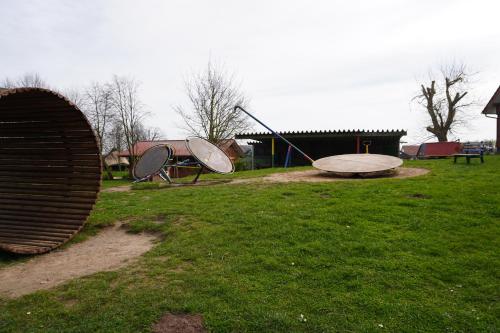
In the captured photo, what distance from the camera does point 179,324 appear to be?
A: 364 centimetres

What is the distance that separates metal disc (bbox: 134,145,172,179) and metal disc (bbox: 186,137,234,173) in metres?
1.11

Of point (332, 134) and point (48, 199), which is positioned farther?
point (332, 134)

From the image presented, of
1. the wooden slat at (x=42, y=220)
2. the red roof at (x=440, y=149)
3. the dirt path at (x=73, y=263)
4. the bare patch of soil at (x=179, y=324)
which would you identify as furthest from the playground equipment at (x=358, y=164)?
the red roof at (x=440, y=149)

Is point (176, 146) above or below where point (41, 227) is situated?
above

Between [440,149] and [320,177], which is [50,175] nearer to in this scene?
[320,177]

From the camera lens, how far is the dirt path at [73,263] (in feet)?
15.3

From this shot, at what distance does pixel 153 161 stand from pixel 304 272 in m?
9.60

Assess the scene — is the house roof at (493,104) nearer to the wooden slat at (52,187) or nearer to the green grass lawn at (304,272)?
the green grass lawn at (304,272)

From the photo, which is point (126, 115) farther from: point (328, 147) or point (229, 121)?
point (328, 147)

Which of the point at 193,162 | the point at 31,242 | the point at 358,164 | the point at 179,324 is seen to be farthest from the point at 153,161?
the point at 179,324

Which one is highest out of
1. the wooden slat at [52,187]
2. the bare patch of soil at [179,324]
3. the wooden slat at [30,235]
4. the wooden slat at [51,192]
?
the wooden slat at [52,187]

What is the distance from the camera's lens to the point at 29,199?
23.9 feet

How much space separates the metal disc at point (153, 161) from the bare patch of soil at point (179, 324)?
9125 mm

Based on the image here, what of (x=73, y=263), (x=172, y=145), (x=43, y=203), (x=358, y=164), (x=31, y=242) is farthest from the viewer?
(x=172, y=145)
